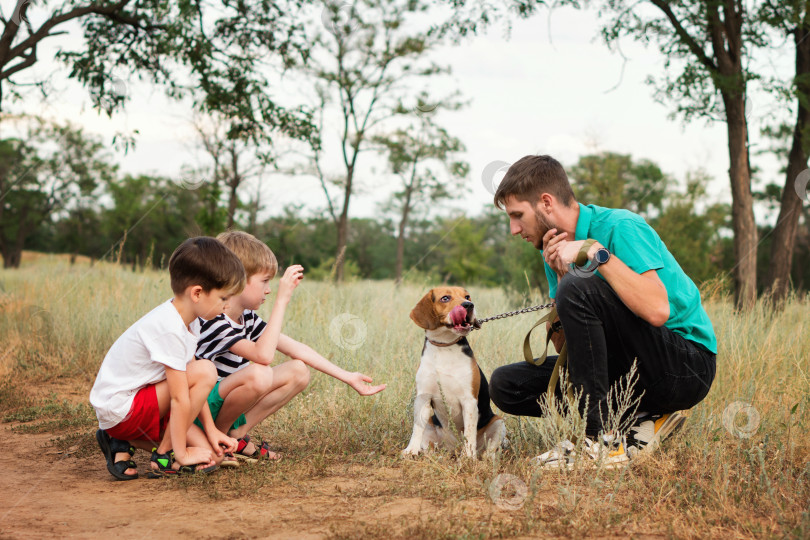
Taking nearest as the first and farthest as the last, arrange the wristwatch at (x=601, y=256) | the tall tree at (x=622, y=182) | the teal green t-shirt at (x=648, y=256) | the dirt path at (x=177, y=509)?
the dirt path at (x=177, y=509)
the wristwatch at (x=601, y=256)
the teal green t-shirt at (x=648, y=256)
the tall tree at (x=622, y=182)

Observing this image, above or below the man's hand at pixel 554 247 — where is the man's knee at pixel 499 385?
below

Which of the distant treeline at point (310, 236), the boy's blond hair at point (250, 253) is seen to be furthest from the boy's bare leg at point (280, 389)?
the distant treeline at point (310, 236)

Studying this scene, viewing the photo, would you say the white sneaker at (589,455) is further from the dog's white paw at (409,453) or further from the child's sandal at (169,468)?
the child's sandal at (169,468)

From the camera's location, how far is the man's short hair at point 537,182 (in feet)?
11.6

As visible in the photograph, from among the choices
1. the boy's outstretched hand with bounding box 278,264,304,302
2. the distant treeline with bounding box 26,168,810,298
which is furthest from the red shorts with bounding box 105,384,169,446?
the distant treeline with bounding box 26,168,810,298

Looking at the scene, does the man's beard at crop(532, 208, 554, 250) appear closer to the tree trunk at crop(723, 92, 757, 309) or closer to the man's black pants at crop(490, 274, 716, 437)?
the man's black pants at crop(490, 274, 716, 437)

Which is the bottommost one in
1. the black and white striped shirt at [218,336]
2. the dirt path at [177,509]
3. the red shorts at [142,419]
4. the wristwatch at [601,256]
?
the dirt path at [177,509]

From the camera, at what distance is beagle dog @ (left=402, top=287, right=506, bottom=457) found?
389cm

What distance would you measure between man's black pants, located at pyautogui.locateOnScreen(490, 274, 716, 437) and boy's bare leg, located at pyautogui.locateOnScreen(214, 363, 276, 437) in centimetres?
166

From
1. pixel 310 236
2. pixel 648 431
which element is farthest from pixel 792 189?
pixel 310 236

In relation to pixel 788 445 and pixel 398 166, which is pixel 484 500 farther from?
pixel 398 166

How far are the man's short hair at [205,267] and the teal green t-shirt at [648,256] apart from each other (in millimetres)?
1842

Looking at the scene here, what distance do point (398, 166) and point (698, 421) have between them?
23.1 meters

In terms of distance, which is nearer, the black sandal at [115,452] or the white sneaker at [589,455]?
the white sneaker at [589,455]
